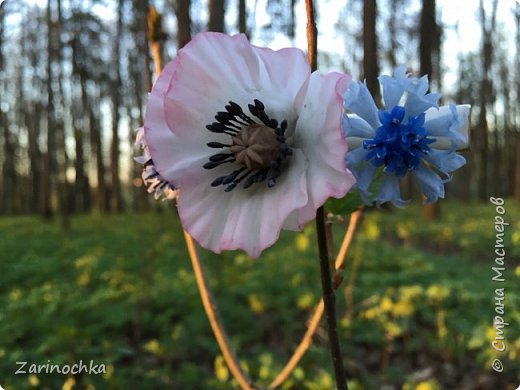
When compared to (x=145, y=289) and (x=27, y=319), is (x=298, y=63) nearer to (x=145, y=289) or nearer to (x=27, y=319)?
(x=27, y=319)

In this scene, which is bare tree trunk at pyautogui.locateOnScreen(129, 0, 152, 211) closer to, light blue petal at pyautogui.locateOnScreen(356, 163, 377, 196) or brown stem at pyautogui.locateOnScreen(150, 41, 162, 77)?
brown stem at pyautogui.locateOnScreen(150, 41, 162, 77)

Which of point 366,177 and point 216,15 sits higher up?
point 216,15

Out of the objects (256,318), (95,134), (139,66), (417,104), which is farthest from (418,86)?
(95,134)

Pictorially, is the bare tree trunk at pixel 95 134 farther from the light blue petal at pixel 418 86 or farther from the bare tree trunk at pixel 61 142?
the light blue petal at pixel 418 86

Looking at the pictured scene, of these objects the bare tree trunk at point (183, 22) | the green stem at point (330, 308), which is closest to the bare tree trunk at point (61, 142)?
the bare tree trunk at point (183, 22)

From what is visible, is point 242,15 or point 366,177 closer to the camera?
point 366,177

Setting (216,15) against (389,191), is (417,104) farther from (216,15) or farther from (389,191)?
(216,15)

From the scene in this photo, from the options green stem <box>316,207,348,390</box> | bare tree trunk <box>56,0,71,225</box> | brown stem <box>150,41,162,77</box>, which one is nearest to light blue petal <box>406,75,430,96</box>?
green stem <box>316,207,348,390</box>

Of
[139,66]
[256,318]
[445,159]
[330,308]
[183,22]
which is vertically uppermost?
[139,66]
